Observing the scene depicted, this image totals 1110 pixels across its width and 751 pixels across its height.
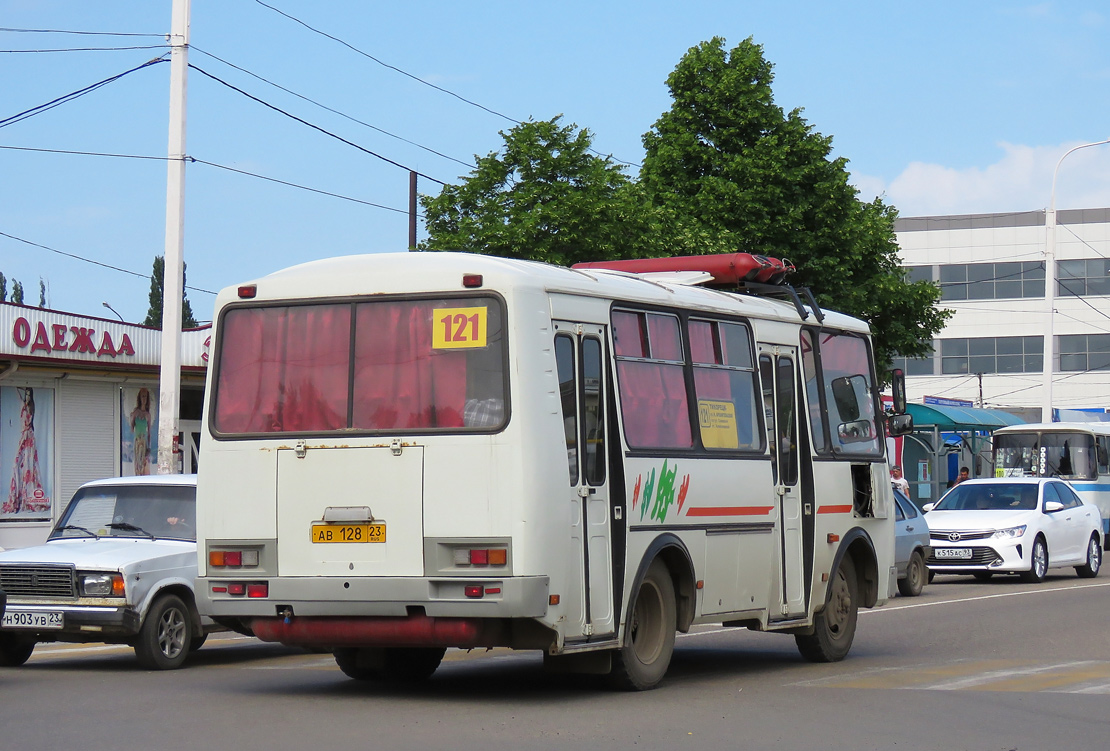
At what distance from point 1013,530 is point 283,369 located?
17.5 metres

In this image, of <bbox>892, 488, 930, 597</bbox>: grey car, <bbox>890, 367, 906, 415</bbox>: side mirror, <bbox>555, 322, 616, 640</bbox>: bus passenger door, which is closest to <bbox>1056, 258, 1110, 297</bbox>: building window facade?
<bbox>892, 488, 930, 597</bbox>: grey car

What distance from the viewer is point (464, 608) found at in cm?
1002

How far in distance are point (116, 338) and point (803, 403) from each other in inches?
692

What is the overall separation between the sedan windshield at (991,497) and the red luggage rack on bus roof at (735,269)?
13.6m

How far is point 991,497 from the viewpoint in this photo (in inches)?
1073

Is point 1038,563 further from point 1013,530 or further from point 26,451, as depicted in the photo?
point 26,451

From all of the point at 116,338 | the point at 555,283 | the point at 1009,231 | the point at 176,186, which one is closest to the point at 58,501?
the point at 116,338

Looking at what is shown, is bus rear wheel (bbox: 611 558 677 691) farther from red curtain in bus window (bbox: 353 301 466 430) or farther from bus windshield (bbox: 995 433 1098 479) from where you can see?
bus windshield (bbox: 995 433 1098 479)

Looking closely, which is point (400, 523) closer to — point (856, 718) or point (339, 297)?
point (339, 297)

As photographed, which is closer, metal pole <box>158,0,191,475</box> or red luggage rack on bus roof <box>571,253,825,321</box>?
red luggage rack on bus roof <box>571,253,825,321</box>

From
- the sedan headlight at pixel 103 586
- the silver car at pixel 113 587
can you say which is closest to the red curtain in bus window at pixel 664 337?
the silver car at pixel 113 587

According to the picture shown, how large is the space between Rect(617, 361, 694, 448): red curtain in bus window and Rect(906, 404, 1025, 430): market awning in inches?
1204

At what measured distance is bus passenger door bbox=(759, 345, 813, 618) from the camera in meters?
13.2

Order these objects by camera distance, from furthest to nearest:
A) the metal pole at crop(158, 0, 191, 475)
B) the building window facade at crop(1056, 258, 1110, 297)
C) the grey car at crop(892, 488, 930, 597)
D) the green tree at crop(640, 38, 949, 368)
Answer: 1. the building window facade at crop(1056, 258, 1110, 297)
2. the green tree at crop(640, 38, 949, 368)
3. the grey car at crop(892, 488, 930, 597)
4. the metal pole at crop(158, 0, 191, 475)
